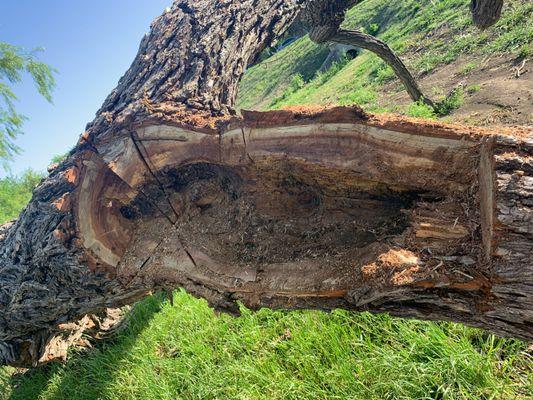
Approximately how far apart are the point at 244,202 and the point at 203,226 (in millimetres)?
291

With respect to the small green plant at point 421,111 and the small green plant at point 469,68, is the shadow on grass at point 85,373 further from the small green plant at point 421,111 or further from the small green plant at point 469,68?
the small green plant at point 469,68

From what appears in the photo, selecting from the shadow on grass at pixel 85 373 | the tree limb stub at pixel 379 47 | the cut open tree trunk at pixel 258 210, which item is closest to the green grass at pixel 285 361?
the shadow on grass at pixel 85 373

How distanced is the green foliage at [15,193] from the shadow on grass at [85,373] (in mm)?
9397

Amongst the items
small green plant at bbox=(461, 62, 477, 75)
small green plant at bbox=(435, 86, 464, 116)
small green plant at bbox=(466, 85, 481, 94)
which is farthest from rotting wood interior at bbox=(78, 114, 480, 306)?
small green plant at bbox=(461, 62, 477, 75)

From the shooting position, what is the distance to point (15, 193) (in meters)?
14.9

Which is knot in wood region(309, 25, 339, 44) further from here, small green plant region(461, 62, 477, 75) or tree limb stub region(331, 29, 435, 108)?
small green plant region(461, 62, 477, 75)

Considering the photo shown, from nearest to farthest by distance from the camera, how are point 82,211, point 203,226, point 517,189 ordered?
point 517,189 < point 82,211 < point 203,226

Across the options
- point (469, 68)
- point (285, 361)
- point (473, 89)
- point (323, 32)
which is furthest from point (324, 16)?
point (285, 361)

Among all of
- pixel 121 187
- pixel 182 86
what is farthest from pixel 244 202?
pixel 182 86

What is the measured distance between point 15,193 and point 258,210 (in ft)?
54.0

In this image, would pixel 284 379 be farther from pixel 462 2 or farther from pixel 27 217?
pixel 462 2

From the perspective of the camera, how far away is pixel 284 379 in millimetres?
2363

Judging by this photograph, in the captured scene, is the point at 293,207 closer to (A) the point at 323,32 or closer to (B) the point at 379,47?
(A) the point at 323,32

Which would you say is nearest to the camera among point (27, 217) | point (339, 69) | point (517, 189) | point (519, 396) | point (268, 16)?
point (517, 189)
